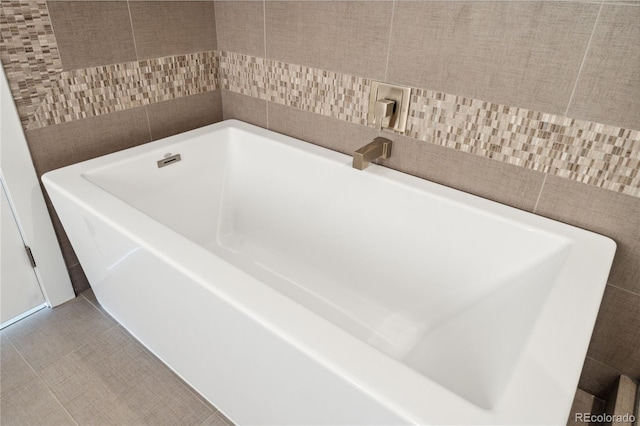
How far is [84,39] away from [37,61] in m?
0.19

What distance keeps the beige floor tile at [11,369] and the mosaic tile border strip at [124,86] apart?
865 millimetres

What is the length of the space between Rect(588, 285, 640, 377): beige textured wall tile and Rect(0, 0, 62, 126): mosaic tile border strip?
2.06 metres

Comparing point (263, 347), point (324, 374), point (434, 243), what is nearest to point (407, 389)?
point (324, 374)

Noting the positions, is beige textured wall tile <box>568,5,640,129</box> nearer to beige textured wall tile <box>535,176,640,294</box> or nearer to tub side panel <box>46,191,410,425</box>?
beige textured wall tile <box>535,176,640,294</box>

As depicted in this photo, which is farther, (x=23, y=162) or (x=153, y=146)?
(x=153, y=146)

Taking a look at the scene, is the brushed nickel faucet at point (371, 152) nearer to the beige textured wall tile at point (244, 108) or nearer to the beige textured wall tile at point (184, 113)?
the beige textured wall tile at point (244, 108)

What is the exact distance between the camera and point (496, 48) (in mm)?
1291

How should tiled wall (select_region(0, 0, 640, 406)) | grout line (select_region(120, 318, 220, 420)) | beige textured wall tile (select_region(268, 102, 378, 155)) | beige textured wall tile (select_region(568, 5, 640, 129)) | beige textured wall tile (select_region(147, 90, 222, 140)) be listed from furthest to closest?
beige textured wall tile (select_region(147, 90, 222, 140)) → beige textured wall tile (select_region(268, 102, 378, 155)) → grout line (select_region(120, 318, 220, 420)) → tiled wall (select_region(0, 0, 640, 406)) → beige textured wall tile (select_region(568, 5, 640, 129))

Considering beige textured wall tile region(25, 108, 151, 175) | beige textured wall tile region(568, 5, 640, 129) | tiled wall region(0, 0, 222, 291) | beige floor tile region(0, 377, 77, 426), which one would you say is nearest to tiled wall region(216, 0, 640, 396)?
beige textured wall tile region(568, 5, 640, 129)

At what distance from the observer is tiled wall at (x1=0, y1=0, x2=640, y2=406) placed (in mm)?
1202

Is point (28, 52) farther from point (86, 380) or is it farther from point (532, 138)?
point (532, 138)

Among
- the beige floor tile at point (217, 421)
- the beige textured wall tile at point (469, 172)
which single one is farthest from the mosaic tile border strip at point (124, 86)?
the beige floor tile at point (217, 421)

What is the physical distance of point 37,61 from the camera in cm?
150

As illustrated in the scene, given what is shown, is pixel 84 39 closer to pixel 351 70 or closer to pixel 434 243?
pixel 351 70
